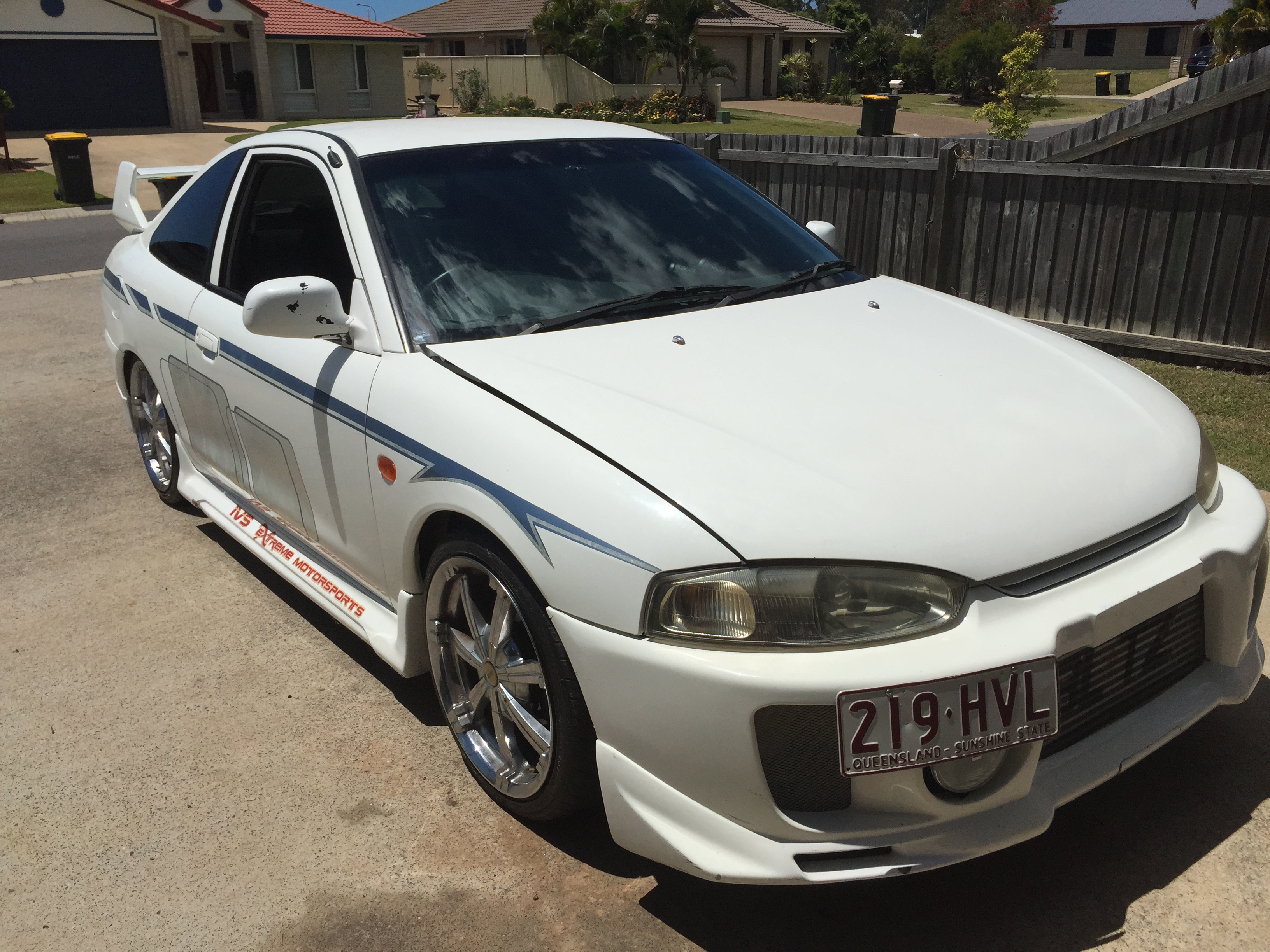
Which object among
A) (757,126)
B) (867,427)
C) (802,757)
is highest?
(867,427)

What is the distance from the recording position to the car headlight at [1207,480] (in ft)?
8.95

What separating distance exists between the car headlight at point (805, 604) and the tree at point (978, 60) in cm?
4367

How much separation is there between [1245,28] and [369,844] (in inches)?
973

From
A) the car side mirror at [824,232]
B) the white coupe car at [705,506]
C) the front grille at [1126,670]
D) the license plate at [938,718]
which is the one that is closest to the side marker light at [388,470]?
the white coupe car at [705,506]

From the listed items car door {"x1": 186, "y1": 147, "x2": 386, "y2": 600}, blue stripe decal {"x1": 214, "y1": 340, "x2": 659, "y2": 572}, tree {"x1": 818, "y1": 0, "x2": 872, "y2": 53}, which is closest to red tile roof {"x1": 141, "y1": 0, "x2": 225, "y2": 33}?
car door {"x1": 186, "y1": 147, "x2": 386, "y2": 600}

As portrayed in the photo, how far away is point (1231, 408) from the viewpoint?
21.0ft

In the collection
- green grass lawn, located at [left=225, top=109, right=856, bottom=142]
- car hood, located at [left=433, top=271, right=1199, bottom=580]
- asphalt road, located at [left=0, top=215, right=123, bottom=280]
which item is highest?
car hood, located at [left=433, top=271, right=1199, bottom=580]

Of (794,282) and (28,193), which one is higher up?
(794,282)

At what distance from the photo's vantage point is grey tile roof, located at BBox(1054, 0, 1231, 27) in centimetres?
5669

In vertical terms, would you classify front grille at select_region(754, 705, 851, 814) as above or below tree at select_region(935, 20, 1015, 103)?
below

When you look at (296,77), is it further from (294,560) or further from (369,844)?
(369,844)

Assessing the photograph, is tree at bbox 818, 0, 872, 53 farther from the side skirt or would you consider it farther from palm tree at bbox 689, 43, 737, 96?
the side skirt

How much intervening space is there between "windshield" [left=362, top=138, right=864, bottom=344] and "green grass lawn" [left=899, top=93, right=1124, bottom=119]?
117ft

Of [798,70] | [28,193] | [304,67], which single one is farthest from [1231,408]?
[798,70]
